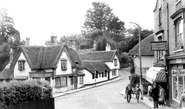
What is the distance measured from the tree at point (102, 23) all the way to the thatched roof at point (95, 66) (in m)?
22.3

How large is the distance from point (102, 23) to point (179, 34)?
66.8m

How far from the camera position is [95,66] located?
181 ft

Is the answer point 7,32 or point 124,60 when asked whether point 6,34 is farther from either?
point 124,60

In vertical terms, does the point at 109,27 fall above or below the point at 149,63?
above

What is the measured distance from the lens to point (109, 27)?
274 ft

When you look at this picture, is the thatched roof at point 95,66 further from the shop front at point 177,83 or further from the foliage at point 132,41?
the shop front at point 177,83

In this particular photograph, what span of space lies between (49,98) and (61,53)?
24367 mm

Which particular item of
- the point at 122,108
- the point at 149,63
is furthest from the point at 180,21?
the point at 149,63

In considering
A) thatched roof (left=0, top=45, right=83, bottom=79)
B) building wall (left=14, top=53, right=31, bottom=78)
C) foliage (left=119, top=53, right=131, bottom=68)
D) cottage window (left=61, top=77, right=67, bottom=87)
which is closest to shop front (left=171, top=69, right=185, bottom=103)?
thatched roof (left=0, top=45, right=83, bottom=79)

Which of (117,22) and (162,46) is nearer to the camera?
(162,46)

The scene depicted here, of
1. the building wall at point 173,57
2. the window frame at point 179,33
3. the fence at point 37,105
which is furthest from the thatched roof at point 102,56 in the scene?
the fence at point 37,105

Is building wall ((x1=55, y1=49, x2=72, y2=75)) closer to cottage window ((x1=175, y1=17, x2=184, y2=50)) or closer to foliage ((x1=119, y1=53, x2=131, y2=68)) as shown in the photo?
cottage window ((x1=175, y1=17, x2=184, y2=50))

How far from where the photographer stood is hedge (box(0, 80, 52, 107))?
547 inches

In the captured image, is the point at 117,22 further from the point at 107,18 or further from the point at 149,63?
the point at 149,63
